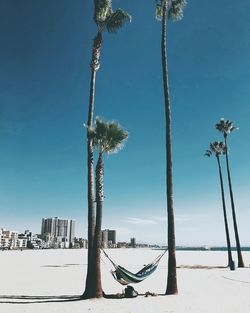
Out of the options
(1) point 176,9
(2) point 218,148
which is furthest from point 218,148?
(1) point 176,9

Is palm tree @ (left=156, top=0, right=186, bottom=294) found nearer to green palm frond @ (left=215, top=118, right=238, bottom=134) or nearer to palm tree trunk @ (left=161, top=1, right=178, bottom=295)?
palm tree trunk @ (left=161, top=1, right=178, bottom=295)

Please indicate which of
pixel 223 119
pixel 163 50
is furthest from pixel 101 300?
pixel 223 119

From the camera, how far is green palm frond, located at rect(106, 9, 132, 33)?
16969mm

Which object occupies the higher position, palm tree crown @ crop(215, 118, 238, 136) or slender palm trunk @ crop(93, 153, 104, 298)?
palm tree crown @ crop(215, 118, 238, 136)

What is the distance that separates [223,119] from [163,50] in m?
21.3

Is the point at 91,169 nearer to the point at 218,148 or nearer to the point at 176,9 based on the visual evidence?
the point at 176,9

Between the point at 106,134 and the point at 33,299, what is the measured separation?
759 centimetres

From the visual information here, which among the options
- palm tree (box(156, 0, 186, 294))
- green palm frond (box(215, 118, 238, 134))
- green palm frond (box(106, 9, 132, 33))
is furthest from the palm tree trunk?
green palm frond (box(215, 118, 238, 134))

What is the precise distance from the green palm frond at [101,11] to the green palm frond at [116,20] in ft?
0.83

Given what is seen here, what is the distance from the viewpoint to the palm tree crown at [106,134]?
1543 cm

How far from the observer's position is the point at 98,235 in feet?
45.9

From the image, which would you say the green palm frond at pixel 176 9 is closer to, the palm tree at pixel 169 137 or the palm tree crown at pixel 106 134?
the palm tree at pixel 169 137

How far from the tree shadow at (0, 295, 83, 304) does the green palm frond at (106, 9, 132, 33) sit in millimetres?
12833

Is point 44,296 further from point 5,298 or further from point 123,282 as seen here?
point 123,282
